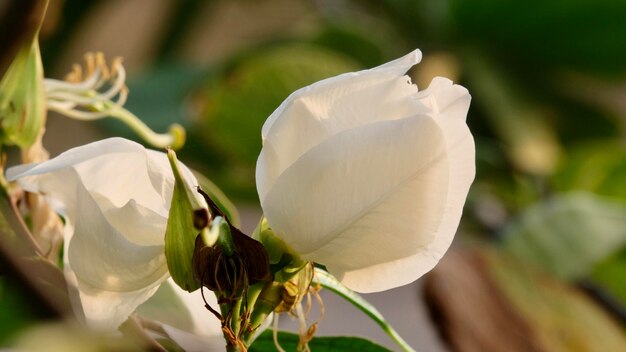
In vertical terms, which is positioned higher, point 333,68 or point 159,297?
point 159,297

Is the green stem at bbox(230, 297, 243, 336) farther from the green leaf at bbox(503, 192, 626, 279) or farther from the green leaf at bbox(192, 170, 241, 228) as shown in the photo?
the green leaf at bbox(503, 192, 626, 279)

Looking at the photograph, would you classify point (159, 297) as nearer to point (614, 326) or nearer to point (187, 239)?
point (187, 239)

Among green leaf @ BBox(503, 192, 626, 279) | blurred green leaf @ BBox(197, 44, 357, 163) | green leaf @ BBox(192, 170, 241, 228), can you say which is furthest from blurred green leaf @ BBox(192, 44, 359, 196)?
green leaf @ BBox(192, 170, 241, 228)

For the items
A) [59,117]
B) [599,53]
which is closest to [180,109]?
[59,117]

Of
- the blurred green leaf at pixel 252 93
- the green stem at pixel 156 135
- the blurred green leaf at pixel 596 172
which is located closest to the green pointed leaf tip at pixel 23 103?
the green stem at pixel 156 135

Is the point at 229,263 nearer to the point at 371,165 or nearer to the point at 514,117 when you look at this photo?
the point at 371,165

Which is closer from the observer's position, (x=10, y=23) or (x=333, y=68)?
(x=10, y=23)
